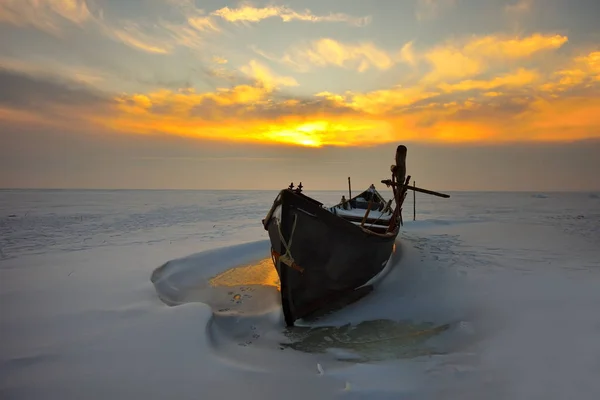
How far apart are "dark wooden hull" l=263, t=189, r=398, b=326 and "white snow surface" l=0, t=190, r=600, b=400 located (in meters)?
0.46

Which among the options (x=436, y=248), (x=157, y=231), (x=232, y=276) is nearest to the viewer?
(x=232, y=276)

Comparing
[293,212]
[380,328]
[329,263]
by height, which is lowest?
[380,328]

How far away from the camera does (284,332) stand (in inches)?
234

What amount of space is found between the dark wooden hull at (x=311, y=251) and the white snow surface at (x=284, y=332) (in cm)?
46

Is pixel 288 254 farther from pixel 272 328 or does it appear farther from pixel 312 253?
pixel 272 328

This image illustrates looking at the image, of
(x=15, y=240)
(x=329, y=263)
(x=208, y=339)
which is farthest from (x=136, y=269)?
(x=15, y=240)

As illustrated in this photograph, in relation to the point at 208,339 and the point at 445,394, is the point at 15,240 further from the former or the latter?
the point at 445,394

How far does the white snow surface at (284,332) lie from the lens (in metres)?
3.84

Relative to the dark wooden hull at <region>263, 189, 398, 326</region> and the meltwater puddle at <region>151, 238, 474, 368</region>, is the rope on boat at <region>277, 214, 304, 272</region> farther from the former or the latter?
the meltwater puddle at <region>151, 238, 474, 368</region>

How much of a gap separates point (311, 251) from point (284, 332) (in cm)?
160

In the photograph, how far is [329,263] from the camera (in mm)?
6766

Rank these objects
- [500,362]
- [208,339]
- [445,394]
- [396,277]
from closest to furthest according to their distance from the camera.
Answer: [445,394], [500,362], [208,339], [396,277]

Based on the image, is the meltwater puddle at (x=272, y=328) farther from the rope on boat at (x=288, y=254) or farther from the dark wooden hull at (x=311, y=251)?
the rope on boat at (x=288, y=254)

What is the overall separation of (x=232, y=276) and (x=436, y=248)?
7554 millimetres
